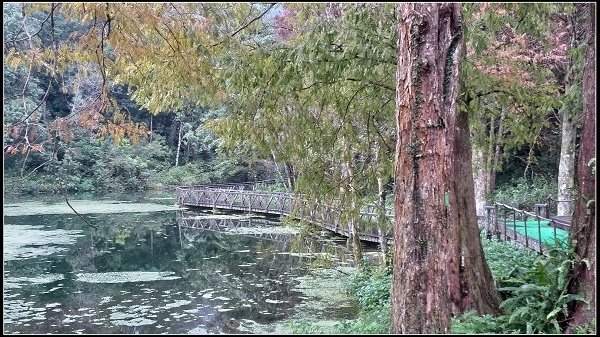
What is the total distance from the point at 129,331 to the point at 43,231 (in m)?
11.7

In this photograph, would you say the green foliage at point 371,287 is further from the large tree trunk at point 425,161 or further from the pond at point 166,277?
the large tree trunk at point 425,161

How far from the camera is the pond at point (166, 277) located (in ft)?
28.1

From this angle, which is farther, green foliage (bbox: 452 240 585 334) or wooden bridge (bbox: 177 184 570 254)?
wooden bridge (bbox: 177 184 570 254)

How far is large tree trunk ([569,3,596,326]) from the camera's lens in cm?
462

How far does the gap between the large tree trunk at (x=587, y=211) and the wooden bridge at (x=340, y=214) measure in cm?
56

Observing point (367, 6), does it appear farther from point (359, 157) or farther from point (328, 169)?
point (359, 157)

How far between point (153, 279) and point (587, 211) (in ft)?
29.4

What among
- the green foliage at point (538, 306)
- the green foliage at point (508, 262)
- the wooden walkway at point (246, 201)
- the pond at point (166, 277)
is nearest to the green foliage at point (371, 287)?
the pond at point (166, 277)

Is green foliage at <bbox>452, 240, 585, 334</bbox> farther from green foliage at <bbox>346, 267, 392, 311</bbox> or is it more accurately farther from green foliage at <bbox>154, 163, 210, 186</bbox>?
green foliage at <bbox>154, 163, 210, 186</bbox>

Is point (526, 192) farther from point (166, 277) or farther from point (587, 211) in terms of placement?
point (587, 211)

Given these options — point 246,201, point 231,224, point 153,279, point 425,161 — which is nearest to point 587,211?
point 425,161

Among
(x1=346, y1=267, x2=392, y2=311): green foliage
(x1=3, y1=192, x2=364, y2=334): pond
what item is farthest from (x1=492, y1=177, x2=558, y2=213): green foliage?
(x1=346, y1=267, x2=392, y2=311): green foliage

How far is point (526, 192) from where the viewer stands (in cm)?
1911

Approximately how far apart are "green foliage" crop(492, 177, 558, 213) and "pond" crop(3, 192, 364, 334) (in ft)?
19.5
